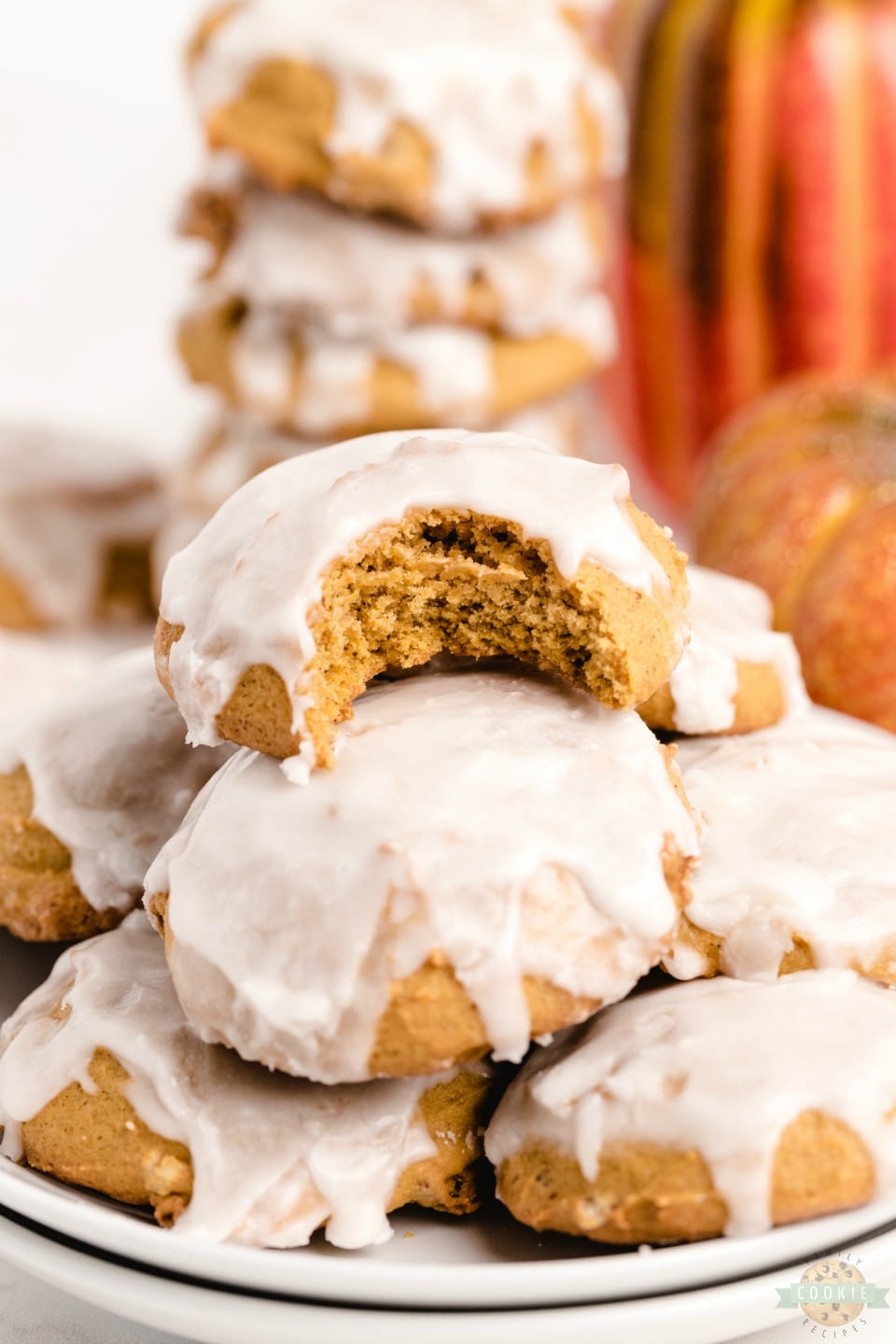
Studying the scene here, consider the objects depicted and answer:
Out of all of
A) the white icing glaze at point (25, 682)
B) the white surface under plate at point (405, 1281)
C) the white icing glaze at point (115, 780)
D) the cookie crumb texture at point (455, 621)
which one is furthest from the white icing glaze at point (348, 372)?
the white surface under plate at point (405, 1281)

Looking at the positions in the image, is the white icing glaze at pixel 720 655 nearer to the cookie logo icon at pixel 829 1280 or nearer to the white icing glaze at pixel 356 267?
the cookie logo icon at pixel 829 1280

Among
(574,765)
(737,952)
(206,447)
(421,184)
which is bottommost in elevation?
(206,447)

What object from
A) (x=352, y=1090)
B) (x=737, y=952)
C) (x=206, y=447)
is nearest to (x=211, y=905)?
(x=352, y=1090)

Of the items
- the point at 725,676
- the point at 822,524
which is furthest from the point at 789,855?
the point at 822,524

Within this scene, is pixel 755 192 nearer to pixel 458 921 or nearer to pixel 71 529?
pixel 71 529

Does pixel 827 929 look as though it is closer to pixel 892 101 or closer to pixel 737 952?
pixel 737 952

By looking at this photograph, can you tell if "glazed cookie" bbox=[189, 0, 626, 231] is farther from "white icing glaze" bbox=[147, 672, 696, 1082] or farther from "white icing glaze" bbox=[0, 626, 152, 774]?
"white icing glaze" bbox=[147, 672, 696, 1082]

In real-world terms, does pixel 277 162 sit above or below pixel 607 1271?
above
